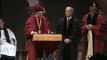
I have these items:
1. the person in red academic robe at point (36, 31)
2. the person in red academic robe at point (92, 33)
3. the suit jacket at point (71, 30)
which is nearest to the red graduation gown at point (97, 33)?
the person in red academic robe at point (92, 33)

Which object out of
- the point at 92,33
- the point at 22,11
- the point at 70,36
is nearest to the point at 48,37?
the point at 70,36

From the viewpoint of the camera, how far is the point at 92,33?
33.3 feet

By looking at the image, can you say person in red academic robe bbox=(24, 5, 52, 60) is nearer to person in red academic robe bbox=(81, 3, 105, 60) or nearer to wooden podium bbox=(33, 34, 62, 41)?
wooden podium bbox=(33, 34, 62, 41)

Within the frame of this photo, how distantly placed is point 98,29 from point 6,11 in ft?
12.2

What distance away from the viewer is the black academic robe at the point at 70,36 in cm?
981

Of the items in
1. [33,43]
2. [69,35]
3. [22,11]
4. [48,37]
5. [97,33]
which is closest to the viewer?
[48,37]

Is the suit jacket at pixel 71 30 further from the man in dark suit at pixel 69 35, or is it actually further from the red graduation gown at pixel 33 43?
the red graduation gown at pixel 33 43

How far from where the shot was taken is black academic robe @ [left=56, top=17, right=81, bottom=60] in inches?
386

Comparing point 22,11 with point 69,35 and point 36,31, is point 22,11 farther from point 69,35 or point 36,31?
point 69,35

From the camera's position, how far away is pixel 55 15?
12664 millimetres

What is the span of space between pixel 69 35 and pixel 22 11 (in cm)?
313

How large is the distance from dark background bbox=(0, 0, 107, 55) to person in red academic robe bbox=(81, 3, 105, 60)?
2.28 metres

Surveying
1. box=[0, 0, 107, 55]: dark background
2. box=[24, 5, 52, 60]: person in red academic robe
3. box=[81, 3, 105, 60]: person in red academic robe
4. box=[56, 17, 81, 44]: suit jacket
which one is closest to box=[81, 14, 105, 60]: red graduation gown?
box=[81, 3, 105, 60]: person in red academic robe

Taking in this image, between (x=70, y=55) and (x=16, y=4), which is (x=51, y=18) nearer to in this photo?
(x=16, y=4)
